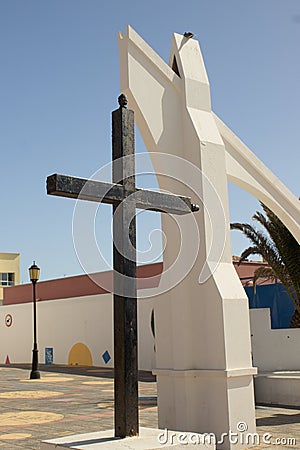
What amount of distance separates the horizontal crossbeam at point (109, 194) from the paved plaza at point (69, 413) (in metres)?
3.63

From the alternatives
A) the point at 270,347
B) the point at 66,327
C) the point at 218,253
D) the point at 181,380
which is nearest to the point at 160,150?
the point at 218,253

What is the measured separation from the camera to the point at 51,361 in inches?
1020

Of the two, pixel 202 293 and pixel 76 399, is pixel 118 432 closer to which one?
pixel 202 293

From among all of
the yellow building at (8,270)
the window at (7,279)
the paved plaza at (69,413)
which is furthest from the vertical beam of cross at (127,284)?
the window at (7,279)

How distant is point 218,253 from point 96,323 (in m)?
16.7

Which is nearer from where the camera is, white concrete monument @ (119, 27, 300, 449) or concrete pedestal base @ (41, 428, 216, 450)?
concrete pedestal base @ (41, 428, 216, 450)

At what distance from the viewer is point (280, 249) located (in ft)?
47.8

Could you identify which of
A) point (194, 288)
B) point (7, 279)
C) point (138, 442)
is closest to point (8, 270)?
point (7, 279)

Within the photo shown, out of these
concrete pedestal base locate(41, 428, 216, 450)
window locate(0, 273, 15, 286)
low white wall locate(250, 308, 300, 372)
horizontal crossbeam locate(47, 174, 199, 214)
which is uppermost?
window locate(0, 273, 15, 286)

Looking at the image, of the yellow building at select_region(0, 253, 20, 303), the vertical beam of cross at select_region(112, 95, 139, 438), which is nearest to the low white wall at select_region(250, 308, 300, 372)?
the vertical beam of cross at select_region(112, 95, 139, 438)

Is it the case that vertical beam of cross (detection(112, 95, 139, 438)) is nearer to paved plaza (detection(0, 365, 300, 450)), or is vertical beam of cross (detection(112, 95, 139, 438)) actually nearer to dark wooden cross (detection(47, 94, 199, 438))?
dark wooden cross (detection(47, 94, 199, 438))

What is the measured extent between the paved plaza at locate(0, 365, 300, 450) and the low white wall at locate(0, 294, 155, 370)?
13.8 feet

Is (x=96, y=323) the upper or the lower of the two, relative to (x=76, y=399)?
upper

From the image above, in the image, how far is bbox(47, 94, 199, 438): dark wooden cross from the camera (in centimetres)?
432
